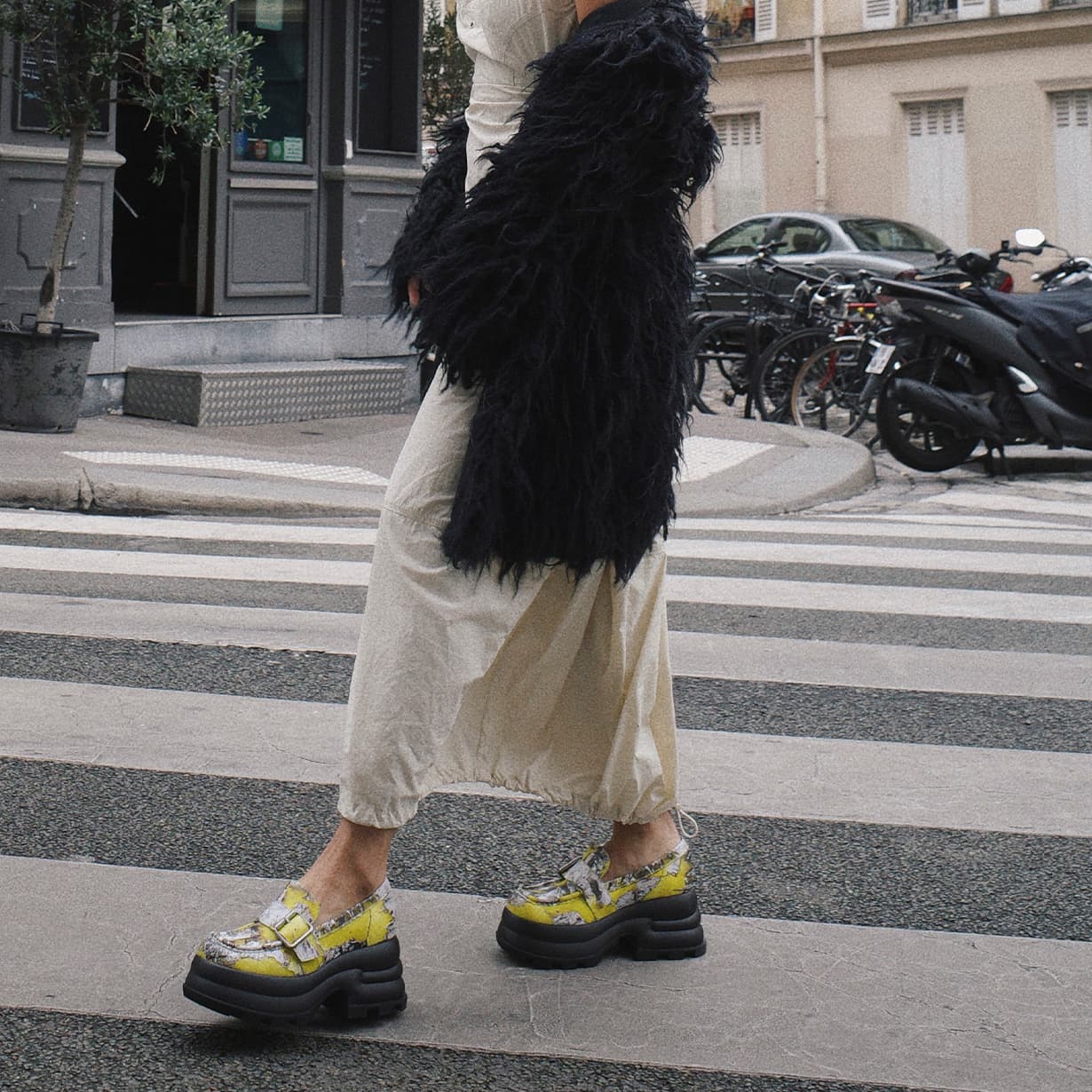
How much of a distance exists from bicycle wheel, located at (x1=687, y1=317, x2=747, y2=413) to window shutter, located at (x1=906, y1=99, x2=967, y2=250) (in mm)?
15245

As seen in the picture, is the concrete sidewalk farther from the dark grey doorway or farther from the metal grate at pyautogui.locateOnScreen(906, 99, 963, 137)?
the metal grate at pyautogui.locateOnScreen(906, 99, 963, 137)

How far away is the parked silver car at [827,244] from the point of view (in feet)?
55.1

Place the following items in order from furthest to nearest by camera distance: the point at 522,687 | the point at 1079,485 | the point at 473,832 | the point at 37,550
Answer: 1. the point at 1079,485
2. the point at 37,550
3. the point at 473,832
4. the point at 522,687

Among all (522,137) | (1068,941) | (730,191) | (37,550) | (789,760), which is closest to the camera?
(522,137)

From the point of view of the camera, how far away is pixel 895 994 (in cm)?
236

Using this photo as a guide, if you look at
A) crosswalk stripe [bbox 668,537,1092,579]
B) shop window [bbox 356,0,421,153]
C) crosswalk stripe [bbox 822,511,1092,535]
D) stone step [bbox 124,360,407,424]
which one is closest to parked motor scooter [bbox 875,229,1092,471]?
crosswalk stripe [bbox 822,511,1092,535]

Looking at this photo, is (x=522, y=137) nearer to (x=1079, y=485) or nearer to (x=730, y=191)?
(x=1079, y=485)

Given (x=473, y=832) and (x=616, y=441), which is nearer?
(x=616, y=441)

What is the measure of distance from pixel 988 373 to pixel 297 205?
188 inches

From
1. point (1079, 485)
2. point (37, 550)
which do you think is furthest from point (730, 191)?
point (37, 550)

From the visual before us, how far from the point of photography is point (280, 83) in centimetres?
1135

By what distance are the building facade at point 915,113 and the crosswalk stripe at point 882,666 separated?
20.9 meters

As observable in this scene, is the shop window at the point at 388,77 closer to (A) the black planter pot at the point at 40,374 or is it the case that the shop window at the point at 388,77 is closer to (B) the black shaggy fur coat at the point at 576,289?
(A) the black planter pot at the point at 40,374

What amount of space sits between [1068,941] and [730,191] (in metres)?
27.3
